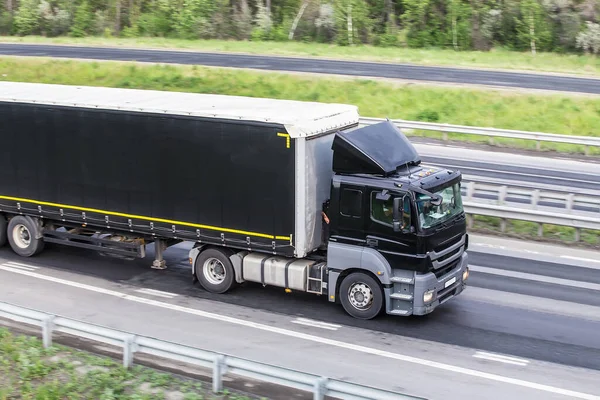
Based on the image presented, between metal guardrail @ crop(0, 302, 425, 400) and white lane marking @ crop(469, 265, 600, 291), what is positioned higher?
metal guardrail @ crop(0, 302, 425, 400)

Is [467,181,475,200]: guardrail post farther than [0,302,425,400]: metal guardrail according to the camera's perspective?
Yes

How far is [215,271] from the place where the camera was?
15.3m

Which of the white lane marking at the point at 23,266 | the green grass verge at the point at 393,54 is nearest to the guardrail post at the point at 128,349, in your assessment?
the white lane marking at the point at 23,266

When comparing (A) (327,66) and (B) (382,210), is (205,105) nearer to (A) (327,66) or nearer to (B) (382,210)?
(B) (382,210)

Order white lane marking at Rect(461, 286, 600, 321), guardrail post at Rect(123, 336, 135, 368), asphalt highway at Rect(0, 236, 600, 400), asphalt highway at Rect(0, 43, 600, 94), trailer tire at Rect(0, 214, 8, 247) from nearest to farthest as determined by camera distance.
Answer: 1. guardrail post at Rect(123, 336, 135, 368)
2. asphalt highway at Rect(0, 236, 600, 400)
3. white lane marking at Rect(461, 286, 600, 321)
4. trailer tire at Rect(0, 214, 8, 247)
5. asphalt highway at Rect(0, 43, 600, 94)

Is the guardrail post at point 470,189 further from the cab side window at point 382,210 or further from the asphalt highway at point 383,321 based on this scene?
the cab side window at point 382,210

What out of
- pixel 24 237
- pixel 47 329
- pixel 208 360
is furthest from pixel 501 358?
pixel 24 237

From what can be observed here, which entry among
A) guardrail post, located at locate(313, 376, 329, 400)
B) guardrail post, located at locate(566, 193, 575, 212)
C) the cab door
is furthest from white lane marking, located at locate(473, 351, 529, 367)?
guardrail post, located at locate(566, 193, 575, 212)

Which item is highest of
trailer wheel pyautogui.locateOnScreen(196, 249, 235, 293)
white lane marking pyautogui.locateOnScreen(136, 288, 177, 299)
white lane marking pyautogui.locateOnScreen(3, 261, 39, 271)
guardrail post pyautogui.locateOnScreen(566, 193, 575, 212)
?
guardrail post pyautogui.locateOnScreen(566, 193, 575, 212)

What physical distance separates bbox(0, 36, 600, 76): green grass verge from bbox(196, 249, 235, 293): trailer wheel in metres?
32.3

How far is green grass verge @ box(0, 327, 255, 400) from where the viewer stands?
10.6 metres

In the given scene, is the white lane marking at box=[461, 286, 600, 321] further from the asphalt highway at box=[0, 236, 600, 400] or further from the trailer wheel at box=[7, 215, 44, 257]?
the trailer wheel at box=[7, 215, 44, 257]

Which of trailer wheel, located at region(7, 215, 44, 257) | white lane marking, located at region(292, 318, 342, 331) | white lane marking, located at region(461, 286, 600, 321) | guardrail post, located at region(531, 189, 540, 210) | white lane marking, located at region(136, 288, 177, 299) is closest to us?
white lane marking, located at region(292, 318, 342, 331)

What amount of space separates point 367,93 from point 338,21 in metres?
23.9
